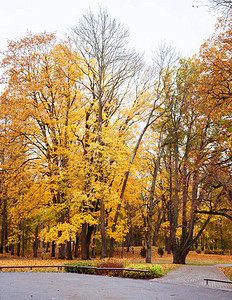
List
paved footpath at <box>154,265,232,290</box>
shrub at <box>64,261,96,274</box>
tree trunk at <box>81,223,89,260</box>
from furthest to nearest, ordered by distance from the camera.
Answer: tree trunk at <box>81,223,89,260</box> → shrub at <box>64,261,96,274</box> → paved footpath at <box>154,265,232,290</box>

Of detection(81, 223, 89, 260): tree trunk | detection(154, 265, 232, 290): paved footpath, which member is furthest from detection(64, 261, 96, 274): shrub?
detection(81, 223, 89, 260): tree trunk

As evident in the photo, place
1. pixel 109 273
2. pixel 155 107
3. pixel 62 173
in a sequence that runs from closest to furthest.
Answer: pixel 109 273 < pixel 62 173 < pixel 155 107

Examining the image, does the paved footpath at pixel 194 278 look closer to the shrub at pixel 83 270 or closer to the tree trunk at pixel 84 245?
the shrub at pixel 83 270

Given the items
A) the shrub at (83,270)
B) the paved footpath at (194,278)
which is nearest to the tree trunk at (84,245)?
the shrub at (83,270)

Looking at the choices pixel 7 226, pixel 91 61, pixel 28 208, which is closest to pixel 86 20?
pixel 91 61

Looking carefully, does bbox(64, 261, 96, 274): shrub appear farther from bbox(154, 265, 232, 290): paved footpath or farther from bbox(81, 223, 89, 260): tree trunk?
bbox(81, 223, 89, 260): tree trunk

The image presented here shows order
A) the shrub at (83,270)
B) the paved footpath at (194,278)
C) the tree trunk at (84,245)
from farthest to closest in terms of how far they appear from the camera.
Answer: the tree trunk at (84,245)
the shrub at (83,270)
the paved footpath at (194,278)

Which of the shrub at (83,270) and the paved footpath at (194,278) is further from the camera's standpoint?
the shrub at (83,270)

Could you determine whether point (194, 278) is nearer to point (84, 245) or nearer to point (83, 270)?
point (83, 270)

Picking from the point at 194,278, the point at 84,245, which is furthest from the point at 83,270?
the point at 84,245

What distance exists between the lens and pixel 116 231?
19859mm

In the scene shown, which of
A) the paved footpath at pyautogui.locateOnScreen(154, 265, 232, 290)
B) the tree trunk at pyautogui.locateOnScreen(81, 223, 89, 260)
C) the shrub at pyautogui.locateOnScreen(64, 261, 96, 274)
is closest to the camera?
the paved footpath at pyautogui.locateOnScreen(154, 265, 232, 290)

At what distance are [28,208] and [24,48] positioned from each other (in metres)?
11.8

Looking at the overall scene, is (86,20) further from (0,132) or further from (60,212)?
(60,212)
